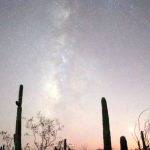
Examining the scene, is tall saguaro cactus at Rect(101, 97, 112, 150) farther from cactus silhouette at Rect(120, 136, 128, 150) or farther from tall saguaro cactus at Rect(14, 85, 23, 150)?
tall saguaro cactus at Rect(14, 85, 23, 150)

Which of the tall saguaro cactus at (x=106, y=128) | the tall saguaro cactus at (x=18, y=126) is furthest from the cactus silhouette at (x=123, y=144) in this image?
the tall saguaro cactus at (x=18, y=126)

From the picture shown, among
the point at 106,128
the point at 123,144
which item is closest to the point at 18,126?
the point at 106,128

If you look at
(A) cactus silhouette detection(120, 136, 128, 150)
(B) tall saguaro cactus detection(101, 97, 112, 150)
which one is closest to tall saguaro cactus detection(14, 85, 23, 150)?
(B) tall saguaro cactus detection(101, 97, 112, 150)

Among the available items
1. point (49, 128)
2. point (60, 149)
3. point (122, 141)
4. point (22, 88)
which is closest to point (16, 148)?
point (22, 88)

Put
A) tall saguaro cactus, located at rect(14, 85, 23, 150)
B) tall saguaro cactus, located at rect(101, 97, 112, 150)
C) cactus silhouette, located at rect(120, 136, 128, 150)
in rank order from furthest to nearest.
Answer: tall saguaro cactus, located at rect(14, 85, 23, 150), tall saguaro cactus, located at rect(101, 97, 112, 150), cactus silhouette, located at rect(120, 136, 128, 150)

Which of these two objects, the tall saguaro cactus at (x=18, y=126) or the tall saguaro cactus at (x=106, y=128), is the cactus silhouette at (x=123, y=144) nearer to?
the tall saguaro cactus at (x=106, y=128)

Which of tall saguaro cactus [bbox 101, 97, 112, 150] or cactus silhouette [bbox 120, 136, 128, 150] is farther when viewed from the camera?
tall saguaro cactus [bbox 101, 97, 112, 150]

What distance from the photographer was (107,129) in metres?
13.2

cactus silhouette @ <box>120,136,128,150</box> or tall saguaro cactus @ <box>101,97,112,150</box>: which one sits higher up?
tall saguaro cactus @ <box>101,97,112,150</box>

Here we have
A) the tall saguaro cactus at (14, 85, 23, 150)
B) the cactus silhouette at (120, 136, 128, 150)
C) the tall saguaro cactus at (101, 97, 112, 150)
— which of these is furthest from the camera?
the tall saguaro cactus at (14, 85, 23, 150)

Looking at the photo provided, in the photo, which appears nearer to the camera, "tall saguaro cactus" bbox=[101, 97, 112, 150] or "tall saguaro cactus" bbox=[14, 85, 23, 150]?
"tall saguaro cactus" bbox=[101, 97, 112, 150]

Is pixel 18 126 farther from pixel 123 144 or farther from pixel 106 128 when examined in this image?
pixel 123 144

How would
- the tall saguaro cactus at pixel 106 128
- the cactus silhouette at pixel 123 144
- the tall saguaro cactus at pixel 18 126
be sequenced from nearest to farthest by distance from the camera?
the cactus silhouette at pixel 123 144 < the tall saguaro cactus at pixel 106 128 < the tall saguaro cactus at pixel 18 126

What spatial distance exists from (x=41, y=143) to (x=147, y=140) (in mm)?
18174
